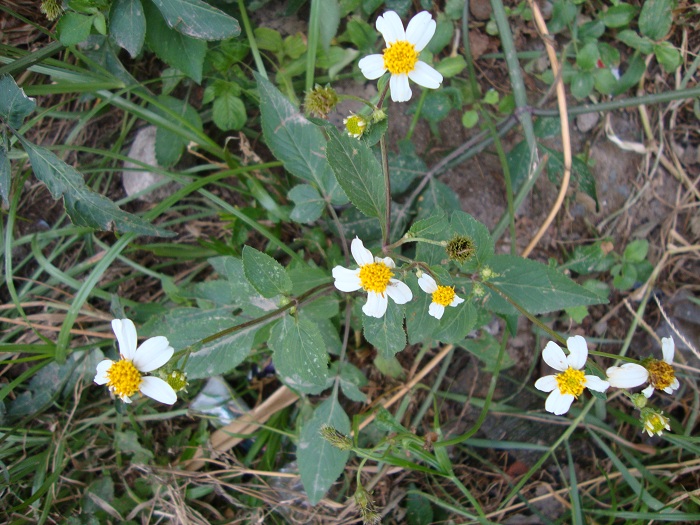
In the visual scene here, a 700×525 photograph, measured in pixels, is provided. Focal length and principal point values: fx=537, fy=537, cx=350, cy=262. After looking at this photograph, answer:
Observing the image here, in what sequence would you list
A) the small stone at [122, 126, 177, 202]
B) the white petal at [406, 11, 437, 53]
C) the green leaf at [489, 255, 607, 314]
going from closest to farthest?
the white petal at [406, 11, 437, 53]
the green leaf at [489, 255, 607, 314]
the small stone at [122, 126, 177, 202]

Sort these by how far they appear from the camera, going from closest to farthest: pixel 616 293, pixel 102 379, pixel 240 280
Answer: pixel 102 379
pixel 240 280
pixel 616 293

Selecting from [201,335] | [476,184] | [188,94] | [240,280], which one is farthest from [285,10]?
[201,335]

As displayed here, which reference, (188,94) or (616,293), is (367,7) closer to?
(188,94)

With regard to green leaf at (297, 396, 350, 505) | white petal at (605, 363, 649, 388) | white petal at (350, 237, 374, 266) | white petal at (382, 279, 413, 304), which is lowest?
green leaf at (297, 396, 350, 505)

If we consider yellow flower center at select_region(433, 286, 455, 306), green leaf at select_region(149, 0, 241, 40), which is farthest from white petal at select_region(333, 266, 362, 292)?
green leaf at select_region(149, 0, 241, 40)

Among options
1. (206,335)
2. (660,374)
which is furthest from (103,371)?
(660,374)

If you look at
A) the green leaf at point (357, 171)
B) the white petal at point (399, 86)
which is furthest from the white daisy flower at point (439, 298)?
the white petal at point (399, 86)

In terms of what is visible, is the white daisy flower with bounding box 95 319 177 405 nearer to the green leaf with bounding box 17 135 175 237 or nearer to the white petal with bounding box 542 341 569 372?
→ the green leaf with bounding box 17 135 175 237
